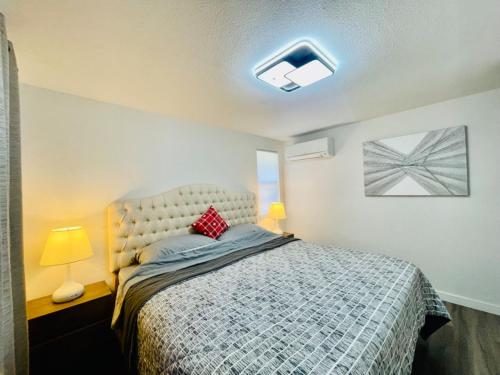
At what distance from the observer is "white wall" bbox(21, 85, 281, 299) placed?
5.73 feet

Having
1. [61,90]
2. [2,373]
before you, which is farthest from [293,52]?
[2,373]

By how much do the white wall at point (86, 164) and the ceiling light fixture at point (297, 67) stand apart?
1484 mm

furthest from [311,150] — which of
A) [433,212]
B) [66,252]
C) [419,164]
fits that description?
[66,252]

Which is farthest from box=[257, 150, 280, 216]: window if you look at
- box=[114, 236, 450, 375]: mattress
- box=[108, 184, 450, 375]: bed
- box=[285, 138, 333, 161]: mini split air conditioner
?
box=[114, 236, 450, 375]: mattress

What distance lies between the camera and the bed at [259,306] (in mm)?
900

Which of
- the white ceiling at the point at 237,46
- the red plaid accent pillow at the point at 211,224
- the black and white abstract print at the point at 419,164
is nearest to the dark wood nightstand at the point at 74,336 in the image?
the red plaid accent pillow at the point at 211,224

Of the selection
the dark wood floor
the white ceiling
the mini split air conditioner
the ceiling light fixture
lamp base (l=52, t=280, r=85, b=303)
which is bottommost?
the dark wood floor

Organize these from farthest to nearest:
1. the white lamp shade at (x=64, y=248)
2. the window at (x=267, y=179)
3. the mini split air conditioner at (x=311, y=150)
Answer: the window at (x=267, y=179) < the mini split air conditioner at (x=311, y=150) < the white lamp shade at (x=64, y=248)

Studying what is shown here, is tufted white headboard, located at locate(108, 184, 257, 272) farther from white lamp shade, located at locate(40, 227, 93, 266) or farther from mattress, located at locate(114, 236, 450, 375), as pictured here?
mattress, located at locate(114, 236, 450, 375)

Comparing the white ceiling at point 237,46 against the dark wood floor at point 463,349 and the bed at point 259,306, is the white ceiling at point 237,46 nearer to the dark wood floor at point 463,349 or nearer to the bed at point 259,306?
the bed at point 259,306

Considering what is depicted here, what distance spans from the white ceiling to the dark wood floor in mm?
2342

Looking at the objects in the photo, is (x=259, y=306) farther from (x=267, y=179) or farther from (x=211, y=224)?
(x=267, y=179)

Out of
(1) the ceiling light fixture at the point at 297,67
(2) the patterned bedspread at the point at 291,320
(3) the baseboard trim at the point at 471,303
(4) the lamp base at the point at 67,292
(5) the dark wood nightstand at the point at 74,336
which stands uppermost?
(1) the ceiling light fixture at the point at 297,67

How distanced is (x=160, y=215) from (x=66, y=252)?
0.87 metres
